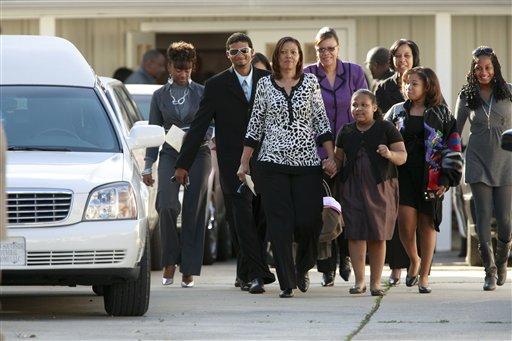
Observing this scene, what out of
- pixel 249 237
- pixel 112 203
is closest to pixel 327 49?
pixel 249 237

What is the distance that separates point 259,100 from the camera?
11.3 meters

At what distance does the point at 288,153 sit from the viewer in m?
11.1

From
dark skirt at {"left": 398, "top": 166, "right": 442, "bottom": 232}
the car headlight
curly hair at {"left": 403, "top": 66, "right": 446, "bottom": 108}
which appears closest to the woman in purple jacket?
curly hair at {"left": 403, "top": 66, "right": 446, "bottom": 108}

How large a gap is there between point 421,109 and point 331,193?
95cm

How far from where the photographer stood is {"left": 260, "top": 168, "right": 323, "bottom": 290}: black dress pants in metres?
11.2

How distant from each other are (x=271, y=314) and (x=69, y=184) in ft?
5.26

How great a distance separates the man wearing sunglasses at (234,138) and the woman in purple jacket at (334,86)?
24.3 inches

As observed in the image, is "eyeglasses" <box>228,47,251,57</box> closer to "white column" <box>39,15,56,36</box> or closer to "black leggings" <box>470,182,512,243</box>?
"black leggings" <box>470,182,512,243</box>

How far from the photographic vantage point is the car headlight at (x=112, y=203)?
9750 mm

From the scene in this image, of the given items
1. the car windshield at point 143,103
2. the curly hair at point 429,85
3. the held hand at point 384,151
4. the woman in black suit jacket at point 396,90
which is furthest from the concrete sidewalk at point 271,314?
the car windshield at point 143,103

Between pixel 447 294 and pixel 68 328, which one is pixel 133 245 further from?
pixel 447 294

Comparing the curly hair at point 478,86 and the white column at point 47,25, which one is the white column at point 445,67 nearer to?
the white column at point 47,25

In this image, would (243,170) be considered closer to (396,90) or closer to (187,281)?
(187,281)

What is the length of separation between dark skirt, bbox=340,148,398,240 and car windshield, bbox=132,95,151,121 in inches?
191
